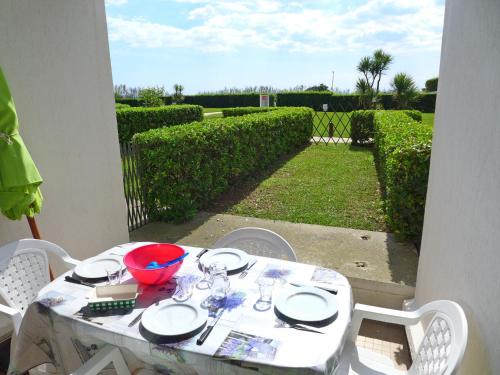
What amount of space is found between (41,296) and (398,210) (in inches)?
131

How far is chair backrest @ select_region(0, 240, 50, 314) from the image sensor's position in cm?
230

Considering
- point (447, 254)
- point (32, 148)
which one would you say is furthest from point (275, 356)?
point (32, 148)

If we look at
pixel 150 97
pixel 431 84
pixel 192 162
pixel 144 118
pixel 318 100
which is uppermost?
pixel 431 84

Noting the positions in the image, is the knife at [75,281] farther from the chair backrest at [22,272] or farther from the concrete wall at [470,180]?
the concrete wall at [470,180]

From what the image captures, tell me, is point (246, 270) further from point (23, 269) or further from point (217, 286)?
point (23, 269)

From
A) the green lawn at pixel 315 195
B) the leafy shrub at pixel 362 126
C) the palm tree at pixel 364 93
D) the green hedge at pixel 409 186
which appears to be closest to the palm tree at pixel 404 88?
the palm tree at pixel 364 93

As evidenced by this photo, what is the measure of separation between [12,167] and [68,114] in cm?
115

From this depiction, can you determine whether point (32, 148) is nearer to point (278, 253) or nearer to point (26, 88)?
point (26, 88)

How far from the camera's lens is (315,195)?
6.07 metres

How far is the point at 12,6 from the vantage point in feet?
8.83

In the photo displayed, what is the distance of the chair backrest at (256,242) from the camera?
2548mm

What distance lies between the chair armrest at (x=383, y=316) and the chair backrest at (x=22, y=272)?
1909 millimetres

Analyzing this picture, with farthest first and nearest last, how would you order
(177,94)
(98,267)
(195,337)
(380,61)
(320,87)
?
(320,87)
(177,94)
(380,61)
(98,267)
(195,337)

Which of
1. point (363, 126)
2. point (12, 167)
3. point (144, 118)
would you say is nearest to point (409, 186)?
point (12, 167)
